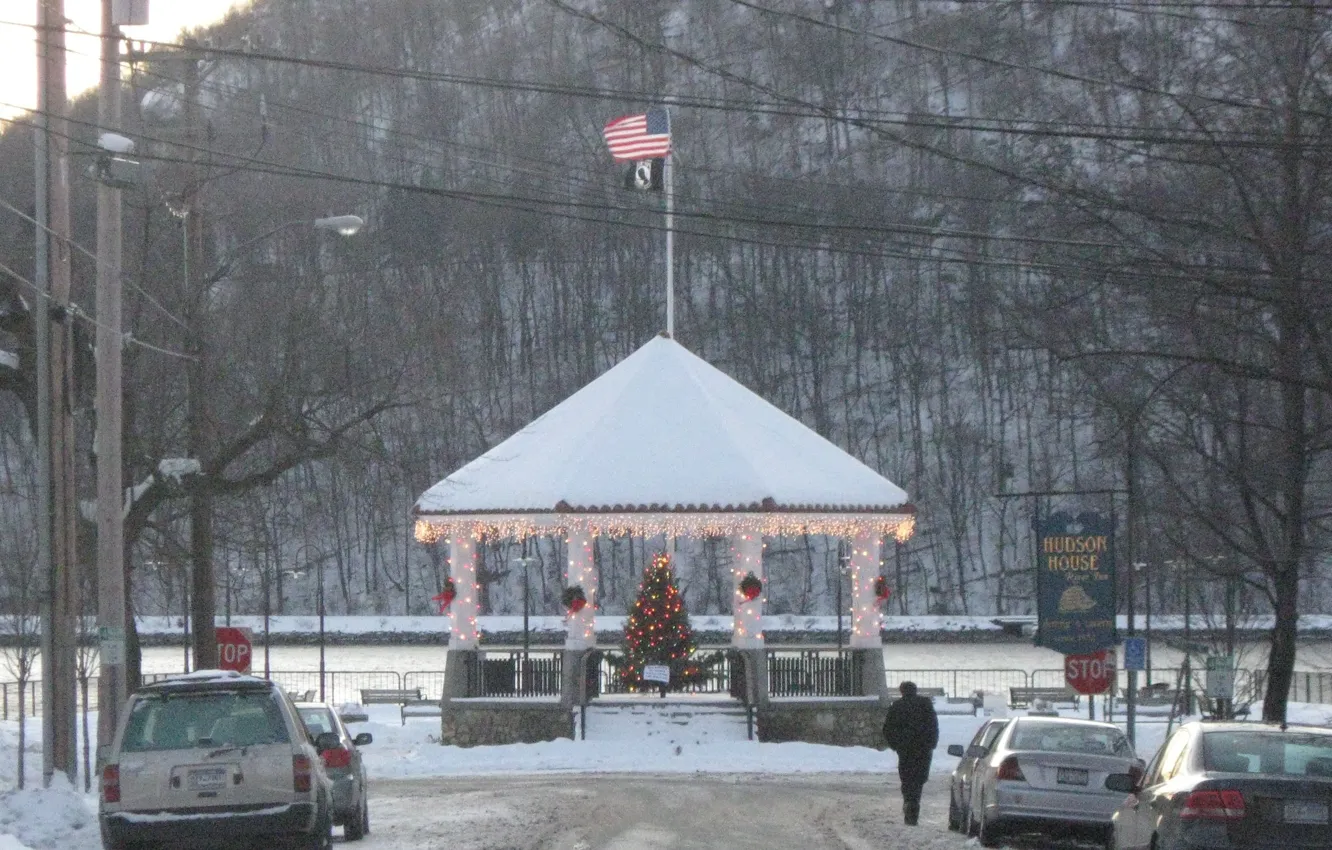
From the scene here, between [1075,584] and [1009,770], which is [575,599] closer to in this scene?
[1075,584]

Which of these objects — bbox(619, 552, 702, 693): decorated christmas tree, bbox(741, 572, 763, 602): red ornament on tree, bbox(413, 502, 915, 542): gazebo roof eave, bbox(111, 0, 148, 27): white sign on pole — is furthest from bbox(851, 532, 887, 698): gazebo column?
bbox(111, 0, 148, 27): white sign on pole

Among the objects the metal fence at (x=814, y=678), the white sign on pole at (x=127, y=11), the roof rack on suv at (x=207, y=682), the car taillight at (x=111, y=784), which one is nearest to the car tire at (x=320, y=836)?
→ the roof rack on suv at (x=207, y=682)

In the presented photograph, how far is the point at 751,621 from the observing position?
36.8 metres

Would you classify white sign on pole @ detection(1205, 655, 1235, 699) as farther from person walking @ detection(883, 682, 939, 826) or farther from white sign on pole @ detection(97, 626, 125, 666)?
white sign on pole @ detection(97, 626, 125, 666)

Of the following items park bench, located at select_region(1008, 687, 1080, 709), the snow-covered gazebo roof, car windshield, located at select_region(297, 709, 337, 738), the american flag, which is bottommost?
park bench, located at select_region(1008, 687, 1080, 709)

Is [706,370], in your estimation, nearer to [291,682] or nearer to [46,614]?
[46,614]

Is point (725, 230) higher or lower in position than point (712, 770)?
higher

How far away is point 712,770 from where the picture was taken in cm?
3344

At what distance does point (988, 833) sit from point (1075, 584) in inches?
359

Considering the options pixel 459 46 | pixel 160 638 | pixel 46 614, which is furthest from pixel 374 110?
pixel 46 614

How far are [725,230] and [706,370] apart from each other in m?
70.6

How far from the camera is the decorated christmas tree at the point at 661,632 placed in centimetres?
3700

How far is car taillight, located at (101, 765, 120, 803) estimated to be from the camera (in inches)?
649

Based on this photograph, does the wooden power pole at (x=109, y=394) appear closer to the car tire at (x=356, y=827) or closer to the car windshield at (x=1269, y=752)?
the car tire at (x=356, y=827)
